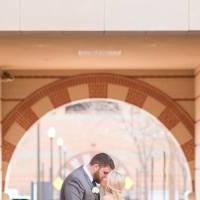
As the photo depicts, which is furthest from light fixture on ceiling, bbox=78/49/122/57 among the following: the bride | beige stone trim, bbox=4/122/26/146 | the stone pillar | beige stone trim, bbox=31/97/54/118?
the bride

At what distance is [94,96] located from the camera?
21359 mm

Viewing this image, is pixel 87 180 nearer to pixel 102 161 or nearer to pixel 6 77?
pixel 102 161

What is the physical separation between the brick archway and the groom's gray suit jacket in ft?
A: 29.7

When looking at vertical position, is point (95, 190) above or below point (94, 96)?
below

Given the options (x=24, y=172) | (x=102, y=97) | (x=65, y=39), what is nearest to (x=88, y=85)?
(x=102, y=97)

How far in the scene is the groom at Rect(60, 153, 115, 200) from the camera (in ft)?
39.4

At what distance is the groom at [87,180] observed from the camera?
12000 millimetres

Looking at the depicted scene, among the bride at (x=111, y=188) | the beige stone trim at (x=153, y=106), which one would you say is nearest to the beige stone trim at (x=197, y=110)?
the beige stone trim at (x=153, y=106)

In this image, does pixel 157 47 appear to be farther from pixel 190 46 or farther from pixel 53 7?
pixel 53 7

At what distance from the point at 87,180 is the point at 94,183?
16 centimetres

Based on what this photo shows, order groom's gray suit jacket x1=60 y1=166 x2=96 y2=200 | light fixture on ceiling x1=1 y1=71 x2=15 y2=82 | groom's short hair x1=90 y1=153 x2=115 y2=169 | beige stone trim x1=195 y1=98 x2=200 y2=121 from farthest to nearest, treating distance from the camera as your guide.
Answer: light fixture on ceiling x1=1 y1=71 x2=15 y2=82 → beige stone trim x1=195 y1=98 x2=200 y2=121 → groom's short hair x1=90 y1=153 x2=115 y2=169 → groom's gray suit jacket x1=60 y1=166 x2=96 y2=200

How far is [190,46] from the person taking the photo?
16891 millimetres

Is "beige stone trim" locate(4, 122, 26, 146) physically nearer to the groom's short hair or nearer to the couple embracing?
the couple embracing

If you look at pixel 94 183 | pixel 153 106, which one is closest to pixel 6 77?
pixel 153 106
